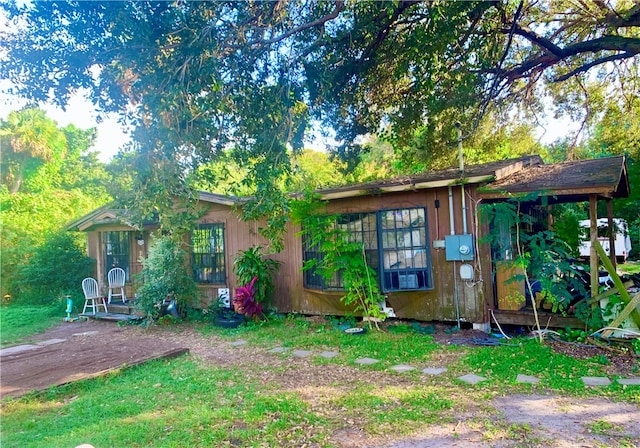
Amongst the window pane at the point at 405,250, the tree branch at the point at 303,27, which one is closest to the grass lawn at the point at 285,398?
the window pane at the point at 405,250

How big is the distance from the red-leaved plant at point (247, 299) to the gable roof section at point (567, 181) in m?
4.58

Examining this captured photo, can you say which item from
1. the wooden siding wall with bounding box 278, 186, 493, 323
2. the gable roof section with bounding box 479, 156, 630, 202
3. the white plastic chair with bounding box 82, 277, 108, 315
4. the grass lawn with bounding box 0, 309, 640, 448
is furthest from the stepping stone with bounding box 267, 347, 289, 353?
the white plastic chair with bounding box 82, 277, 108, 315

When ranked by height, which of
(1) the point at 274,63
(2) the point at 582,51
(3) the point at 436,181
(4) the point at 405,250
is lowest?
(4) the point at 405,250

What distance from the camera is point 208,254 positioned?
1015 cm

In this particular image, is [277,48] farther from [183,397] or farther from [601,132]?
[601,132]

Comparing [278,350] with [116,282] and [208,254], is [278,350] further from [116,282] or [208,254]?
[116,282]

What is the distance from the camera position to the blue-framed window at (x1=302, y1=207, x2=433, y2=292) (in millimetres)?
A: 7406

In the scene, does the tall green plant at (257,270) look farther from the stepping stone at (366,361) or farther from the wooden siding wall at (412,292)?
the stepping stone at (366,361)

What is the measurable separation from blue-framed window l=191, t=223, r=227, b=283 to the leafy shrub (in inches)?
162

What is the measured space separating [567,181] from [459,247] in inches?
71.1

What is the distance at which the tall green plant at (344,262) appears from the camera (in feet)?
24.2

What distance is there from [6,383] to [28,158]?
18.8 meters

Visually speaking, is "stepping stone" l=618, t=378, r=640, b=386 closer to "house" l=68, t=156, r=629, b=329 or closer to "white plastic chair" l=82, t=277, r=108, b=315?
"house" l=68, t=156, r=629, b=329

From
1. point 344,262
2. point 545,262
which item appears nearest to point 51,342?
point 344,262
